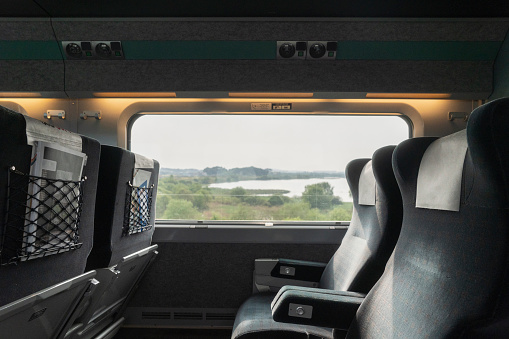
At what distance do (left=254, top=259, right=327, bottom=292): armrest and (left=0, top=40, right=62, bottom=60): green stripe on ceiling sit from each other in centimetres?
214

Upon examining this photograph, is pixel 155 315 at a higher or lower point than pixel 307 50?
lower

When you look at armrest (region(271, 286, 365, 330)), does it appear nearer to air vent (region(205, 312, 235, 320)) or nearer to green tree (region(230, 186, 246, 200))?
air vent (region(205, 312, 235, 320))

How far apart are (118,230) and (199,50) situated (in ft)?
5.03

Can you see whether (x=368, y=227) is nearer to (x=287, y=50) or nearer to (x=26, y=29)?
(x=287, y=50)

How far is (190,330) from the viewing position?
3.04 metres

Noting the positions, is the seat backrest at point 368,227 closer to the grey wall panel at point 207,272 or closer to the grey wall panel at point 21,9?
the grey wall panel at point 207,272

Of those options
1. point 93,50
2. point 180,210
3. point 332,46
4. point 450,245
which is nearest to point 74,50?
point 93,50

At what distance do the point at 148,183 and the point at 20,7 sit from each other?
1542 mm

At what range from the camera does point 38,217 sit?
1221 mm

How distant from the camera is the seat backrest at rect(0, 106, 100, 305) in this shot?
111 centimetres

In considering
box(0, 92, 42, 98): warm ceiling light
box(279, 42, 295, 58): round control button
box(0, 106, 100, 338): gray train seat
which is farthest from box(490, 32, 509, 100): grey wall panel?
box(0, 92, 42, 98): warm ceiling light

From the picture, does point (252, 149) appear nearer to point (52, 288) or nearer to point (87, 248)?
point (87, 248)

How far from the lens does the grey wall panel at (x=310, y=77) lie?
2.95 m

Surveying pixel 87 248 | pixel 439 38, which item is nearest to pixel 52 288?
pixel 87 248
